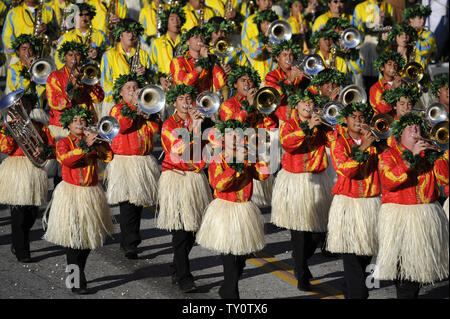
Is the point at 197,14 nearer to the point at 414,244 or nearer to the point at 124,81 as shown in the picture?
the point at 124,81

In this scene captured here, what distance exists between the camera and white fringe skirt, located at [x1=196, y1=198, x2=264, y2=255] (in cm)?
793

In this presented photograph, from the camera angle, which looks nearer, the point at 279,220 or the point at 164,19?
the point at 279,220

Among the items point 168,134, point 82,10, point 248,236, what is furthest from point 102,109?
point 248,236

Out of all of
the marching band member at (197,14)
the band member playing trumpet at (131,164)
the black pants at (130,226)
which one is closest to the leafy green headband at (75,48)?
the band member playing trumpet at (131,164)

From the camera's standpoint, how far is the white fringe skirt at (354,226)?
8.04 meters

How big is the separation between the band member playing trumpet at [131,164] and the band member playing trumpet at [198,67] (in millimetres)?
1676

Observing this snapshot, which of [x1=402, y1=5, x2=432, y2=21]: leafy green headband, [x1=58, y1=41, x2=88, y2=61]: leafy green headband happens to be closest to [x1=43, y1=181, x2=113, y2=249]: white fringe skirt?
[x1=58, y1=41, x2=88, y2=61]: leafy green headband

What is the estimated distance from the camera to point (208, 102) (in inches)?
360

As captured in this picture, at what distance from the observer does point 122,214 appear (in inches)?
382

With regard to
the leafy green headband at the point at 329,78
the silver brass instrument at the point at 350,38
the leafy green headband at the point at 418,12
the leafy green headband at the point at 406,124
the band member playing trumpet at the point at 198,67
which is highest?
the leafy green headband at the point at 418,12

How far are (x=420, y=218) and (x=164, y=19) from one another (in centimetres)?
667

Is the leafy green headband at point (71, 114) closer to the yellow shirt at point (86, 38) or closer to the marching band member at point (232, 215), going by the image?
the marching band member at point (232, 215)

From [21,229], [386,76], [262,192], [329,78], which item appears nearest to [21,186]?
[21,229]

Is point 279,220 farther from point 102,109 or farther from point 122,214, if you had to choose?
point 102,109
